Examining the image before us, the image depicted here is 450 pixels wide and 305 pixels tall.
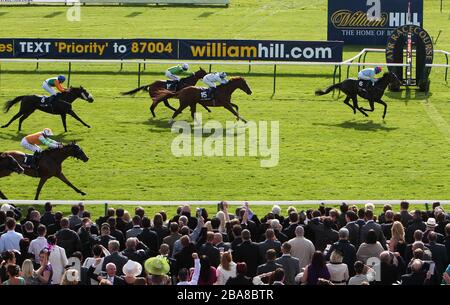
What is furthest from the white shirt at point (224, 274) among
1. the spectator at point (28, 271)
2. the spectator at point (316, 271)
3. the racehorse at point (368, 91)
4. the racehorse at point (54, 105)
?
the racehorse at point (368, 91)

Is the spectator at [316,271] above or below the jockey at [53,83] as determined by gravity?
below

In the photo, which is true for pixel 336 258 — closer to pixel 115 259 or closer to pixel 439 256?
pixel 439 256

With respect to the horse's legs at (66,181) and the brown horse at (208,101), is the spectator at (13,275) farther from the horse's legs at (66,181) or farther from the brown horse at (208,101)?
the brown horse at (208,101)

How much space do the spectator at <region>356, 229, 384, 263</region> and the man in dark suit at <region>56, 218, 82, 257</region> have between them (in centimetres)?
298

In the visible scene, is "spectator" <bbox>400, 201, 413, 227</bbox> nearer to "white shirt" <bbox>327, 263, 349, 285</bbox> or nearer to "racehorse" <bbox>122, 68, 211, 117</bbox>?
"white shirt" <bbox>327, 263, 349, 285</bbox>

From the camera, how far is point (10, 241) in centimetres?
1055

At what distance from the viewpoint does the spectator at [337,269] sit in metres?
9.20

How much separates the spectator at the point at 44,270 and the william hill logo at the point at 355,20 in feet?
76.6

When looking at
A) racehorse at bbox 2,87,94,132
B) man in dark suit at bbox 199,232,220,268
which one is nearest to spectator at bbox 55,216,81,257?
man in dark suit at bbox 199,232,220,268

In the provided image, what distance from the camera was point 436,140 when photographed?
1920 centimetres

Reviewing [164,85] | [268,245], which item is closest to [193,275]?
[268,245]

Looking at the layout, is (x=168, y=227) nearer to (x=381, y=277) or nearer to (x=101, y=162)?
(x=381, y=277)

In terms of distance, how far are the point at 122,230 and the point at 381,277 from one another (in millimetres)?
3291
